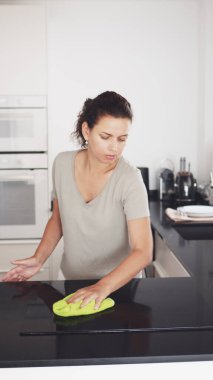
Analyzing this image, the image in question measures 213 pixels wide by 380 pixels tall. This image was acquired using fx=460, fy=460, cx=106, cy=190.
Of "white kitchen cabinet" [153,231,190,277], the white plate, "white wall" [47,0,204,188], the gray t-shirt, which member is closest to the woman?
the gray t-shirt

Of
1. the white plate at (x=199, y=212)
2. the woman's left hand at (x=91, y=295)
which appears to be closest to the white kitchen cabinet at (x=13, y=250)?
the white plate at (x=199, y=212)

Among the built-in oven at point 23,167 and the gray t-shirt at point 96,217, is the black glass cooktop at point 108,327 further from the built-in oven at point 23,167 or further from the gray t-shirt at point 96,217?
the built-in oven at point 23,167

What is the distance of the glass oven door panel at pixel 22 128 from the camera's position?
9.35 feet

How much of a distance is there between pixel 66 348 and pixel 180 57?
2.74m

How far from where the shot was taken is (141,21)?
3.24m

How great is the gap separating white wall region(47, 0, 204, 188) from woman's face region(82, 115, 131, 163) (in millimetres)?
1794

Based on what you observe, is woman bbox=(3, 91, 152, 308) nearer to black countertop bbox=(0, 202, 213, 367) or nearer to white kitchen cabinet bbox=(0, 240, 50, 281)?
black countertop bbox=(0, 202, 213, 367)

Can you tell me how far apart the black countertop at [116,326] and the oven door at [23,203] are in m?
1.55

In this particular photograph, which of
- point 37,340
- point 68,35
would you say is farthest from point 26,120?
point 37,340

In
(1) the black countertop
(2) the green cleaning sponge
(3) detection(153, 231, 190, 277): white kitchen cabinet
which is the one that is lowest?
(3) detection(153, 231, 190, 277): white kitchen cabinet

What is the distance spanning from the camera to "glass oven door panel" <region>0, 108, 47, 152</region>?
9.35ft

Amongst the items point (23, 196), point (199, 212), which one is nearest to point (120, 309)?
point (199, 212)

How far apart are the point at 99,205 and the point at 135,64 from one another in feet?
6.56

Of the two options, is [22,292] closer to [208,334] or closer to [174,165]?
[208,334]
